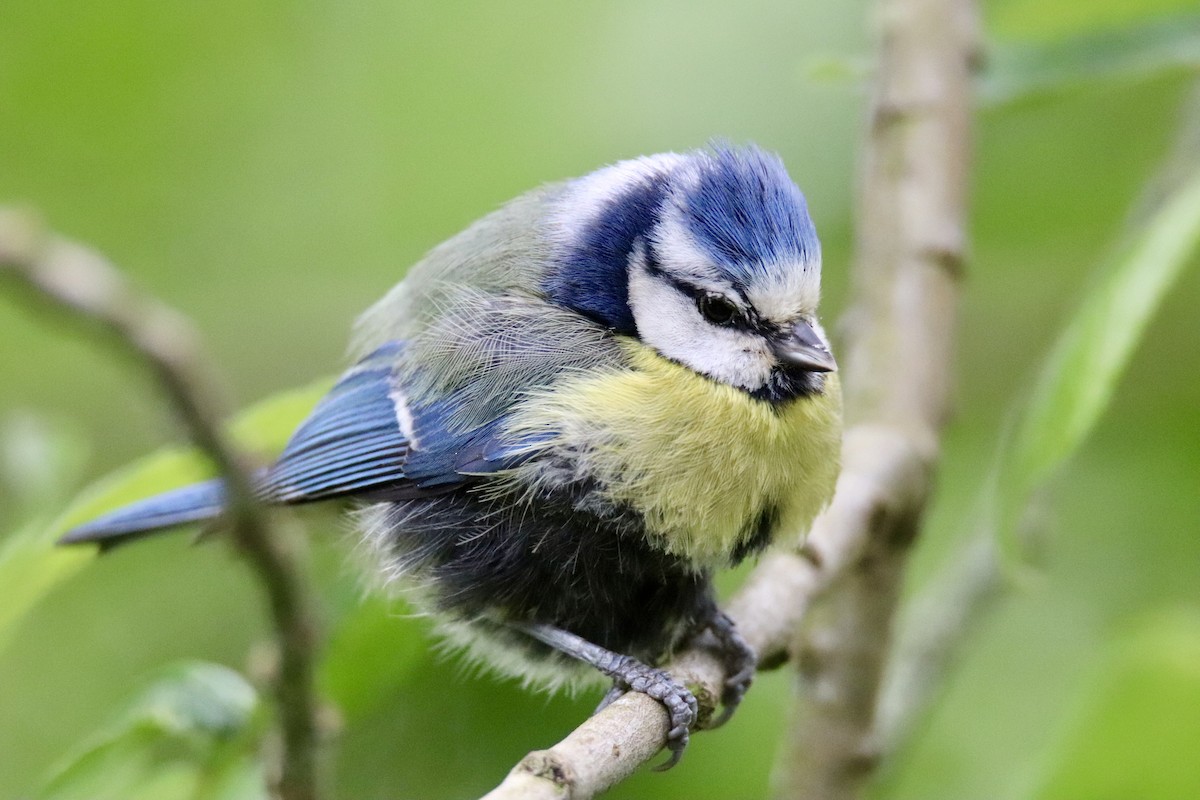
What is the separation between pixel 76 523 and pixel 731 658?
2.64ft

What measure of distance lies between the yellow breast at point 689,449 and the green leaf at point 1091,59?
618 mm

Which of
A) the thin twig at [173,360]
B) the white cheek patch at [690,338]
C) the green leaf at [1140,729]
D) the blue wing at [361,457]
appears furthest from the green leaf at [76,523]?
the green leaf at [1140,729]

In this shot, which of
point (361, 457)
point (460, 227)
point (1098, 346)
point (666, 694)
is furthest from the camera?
point (460, 227)

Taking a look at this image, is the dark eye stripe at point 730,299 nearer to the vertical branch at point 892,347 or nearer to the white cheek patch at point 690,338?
the white cheek patch at point 690,338

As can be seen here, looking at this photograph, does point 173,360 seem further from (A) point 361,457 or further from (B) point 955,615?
(B) point 955,615

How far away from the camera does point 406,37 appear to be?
2783 millimetres

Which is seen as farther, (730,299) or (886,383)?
(886,383)

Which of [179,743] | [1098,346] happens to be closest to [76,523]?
[179,743]

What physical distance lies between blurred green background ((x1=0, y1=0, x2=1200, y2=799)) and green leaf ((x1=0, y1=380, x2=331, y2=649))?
0.26m

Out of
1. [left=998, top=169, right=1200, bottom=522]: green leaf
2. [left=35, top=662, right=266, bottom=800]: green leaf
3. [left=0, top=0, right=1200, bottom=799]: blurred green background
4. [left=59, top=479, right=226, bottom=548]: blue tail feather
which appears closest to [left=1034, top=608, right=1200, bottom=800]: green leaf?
[left=998, top=169, right=1200, bottom=522]: green leaf

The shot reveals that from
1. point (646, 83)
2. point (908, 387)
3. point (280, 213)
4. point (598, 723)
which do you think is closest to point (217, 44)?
point (280, 213)

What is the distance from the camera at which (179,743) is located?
1.47 meters

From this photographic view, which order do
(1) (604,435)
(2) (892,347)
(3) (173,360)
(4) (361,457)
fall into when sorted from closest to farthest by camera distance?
(3) (173,360)
(1) (604,435)
(4) (361,457)
(2) (892,347)

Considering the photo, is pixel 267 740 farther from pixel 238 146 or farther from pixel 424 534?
pixel 238 146
